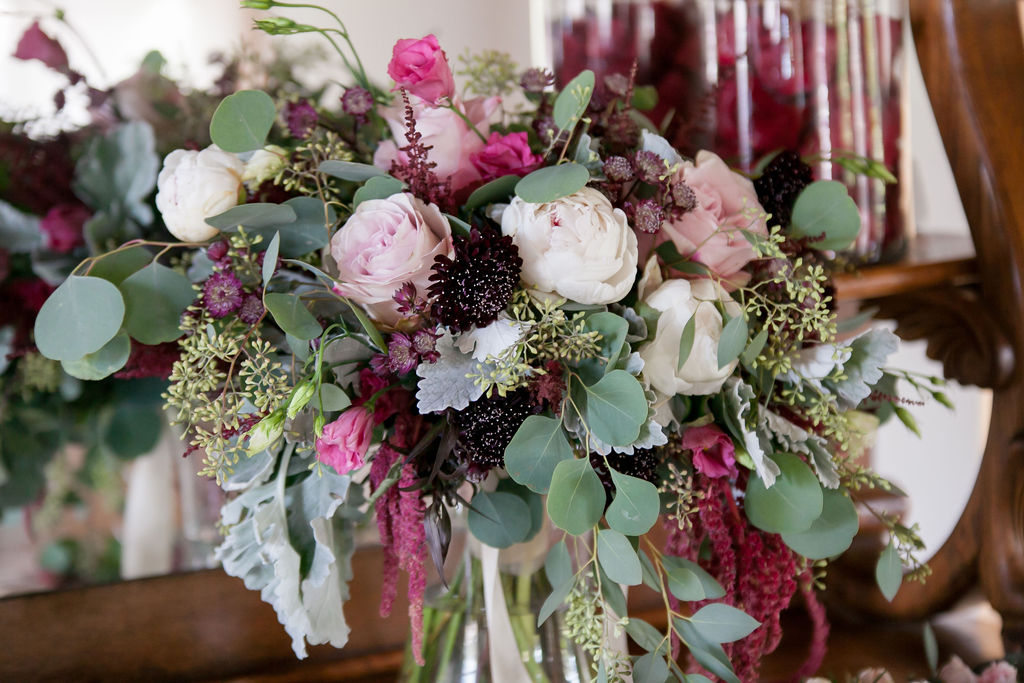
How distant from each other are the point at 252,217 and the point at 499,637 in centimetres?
33

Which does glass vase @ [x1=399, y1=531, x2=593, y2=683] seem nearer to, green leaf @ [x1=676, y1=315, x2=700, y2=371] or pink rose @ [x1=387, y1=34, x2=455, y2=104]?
green leaf @ [x1=676, y1=315, x2=700, y2=371]

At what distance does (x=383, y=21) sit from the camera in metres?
1.00

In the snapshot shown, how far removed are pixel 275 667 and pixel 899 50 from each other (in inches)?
32.0

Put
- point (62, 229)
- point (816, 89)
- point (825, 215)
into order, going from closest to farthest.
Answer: point (825, 215) → point (62, 229) → point (816, 89)

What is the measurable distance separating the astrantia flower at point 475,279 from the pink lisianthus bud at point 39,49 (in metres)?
0.44

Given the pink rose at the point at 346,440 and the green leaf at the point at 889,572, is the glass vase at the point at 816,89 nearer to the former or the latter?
the green leaf at the point at 889,572

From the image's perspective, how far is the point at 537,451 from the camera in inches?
16.8

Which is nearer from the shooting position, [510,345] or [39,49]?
[510,345]

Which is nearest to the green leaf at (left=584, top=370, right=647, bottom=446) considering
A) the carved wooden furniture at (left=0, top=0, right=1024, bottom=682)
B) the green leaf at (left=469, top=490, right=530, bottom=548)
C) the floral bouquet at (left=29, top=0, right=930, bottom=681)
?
the floral bouquet at (left=29, top=0, right=930, bottom=681)

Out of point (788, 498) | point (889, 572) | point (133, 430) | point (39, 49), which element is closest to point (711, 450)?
point (788, 498)

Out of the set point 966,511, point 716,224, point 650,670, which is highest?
point 716,224

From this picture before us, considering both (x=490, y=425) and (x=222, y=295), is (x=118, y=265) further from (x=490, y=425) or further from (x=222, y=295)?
(x=490, y=425)

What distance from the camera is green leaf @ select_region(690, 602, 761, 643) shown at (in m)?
0.47

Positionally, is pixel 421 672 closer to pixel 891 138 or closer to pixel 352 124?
pixel 352 124
